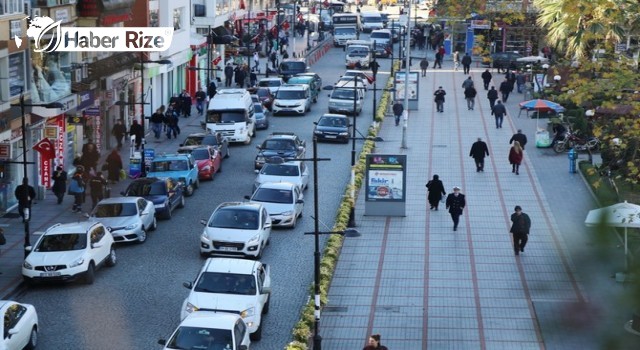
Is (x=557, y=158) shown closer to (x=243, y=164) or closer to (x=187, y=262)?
(x=243, y=164)

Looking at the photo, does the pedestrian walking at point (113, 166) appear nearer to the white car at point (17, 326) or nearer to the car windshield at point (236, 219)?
the car windshield at point (236, 219)

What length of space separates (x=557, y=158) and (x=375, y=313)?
2338 cm

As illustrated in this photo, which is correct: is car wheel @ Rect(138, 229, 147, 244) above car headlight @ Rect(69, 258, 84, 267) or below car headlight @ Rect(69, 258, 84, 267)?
below

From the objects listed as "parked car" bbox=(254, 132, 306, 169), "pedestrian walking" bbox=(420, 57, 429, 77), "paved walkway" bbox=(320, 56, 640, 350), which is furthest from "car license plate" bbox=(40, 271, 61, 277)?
"pedestrian walking" bbox=(420, 57, 429, 77)

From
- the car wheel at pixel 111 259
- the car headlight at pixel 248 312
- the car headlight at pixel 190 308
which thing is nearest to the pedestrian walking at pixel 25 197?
the car wheel at pixel 111 259

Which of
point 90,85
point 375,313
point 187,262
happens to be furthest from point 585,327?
point 90,85

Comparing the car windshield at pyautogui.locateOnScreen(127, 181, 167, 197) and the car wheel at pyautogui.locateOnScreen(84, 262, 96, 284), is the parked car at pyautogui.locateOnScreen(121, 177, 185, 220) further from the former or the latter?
the car wheel at pyautogui.locateOnScreen(84, 262, 96, 284)

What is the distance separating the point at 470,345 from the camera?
69.9 feet

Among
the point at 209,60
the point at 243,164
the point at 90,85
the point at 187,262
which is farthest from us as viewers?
the point at 209,60

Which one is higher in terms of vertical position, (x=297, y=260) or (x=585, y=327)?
(x=585, y=327)

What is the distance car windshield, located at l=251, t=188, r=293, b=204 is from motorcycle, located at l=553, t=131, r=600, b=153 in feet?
47.9

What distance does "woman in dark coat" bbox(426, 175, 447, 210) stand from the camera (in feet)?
113

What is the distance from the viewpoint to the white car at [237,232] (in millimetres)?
28125

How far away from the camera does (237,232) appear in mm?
28453
